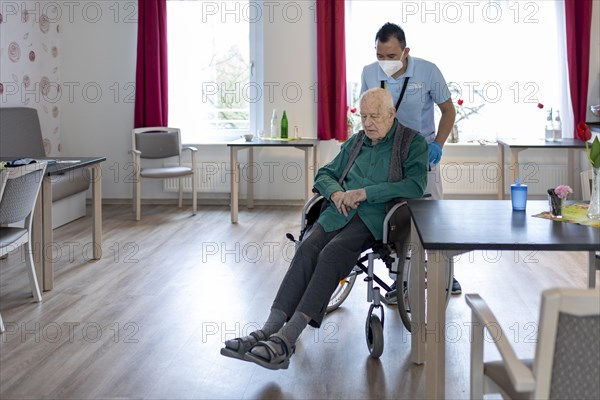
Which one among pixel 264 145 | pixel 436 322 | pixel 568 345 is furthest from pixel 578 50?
pixel 568 345

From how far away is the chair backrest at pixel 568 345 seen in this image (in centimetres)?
158

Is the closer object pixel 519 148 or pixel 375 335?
pixel 375 335

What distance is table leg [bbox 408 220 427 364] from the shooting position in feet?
9.95

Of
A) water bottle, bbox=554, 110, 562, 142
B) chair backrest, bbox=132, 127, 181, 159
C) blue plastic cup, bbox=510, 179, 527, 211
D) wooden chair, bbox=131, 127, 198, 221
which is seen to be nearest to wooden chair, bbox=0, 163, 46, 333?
blue plastic cup, bbox=510, 179, 527, 211

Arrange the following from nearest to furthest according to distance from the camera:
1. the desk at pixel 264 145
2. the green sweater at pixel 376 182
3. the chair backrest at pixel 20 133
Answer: the green sweater at pixel 376 182 < the chair backrest at pixel 20 133 < the desk at pixel 264 145

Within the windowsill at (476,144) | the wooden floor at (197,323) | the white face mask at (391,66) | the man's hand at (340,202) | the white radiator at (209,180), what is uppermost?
the white face mask at (391,66)

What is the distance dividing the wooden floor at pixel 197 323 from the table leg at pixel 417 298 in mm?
81

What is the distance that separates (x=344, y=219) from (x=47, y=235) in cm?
179

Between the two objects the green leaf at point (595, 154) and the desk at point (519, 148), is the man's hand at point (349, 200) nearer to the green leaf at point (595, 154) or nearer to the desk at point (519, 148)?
the green leaf at point (595, 154)

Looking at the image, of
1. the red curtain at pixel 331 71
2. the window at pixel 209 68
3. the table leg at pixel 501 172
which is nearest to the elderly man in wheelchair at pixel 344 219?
the table leg at pixel 501 172

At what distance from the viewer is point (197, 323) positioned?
3.91 meters

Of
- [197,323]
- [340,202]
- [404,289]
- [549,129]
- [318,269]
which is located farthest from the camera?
[549,129]

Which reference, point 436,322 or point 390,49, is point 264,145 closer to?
point 390,49

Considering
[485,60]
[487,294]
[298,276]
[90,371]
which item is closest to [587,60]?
[485,60]
